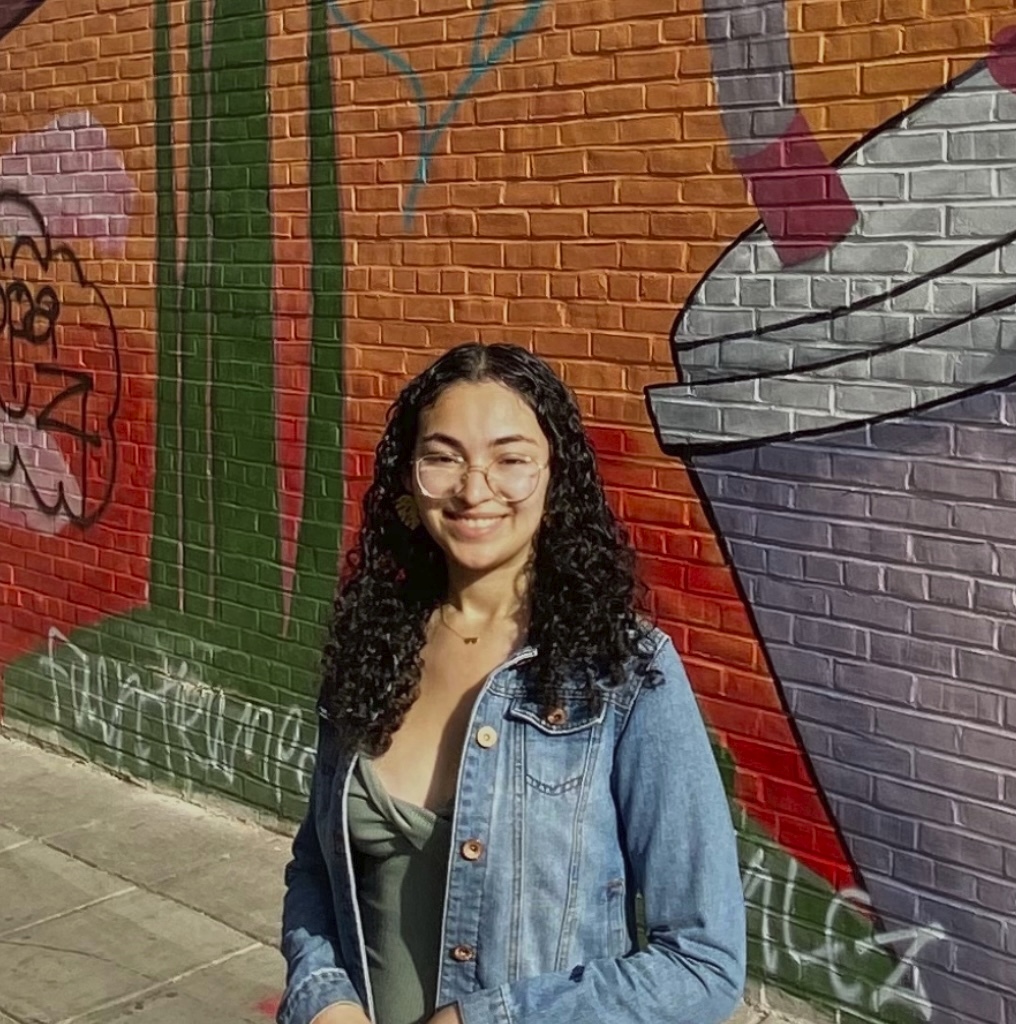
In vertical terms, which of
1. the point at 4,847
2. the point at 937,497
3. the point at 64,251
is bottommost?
the point at 4,847

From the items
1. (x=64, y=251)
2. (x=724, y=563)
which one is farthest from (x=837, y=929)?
(x=64, y=251)

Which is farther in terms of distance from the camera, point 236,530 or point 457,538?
point 236,530

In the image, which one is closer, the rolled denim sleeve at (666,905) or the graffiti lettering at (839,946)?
the rolled denim sleeve at (666,905)

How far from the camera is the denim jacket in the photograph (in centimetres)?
185

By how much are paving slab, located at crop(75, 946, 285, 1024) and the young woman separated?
2.20 meters

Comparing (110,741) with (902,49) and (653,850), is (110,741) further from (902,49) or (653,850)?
(653,850)

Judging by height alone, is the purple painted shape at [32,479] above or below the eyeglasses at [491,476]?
below

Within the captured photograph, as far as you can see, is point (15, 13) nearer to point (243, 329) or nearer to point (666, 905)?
point (243, 329)

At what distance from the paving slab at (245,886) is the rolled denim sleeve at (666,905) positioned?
294 cm

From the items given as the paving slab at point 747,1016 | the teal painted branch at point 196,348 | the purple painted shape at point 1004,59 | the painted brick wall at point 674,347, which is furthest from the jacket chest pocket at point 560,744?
the teal painted branch at point 196,348

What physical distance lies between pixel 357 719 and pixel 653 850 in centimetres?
45

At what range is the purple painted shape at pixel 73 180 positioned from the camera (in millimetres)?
5770

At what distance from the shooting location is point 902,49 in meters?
3.49

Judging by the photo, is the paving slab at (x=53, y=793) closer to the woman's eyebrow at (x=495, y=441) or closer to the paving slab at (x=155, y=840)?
the paving slab at (x=155, y=840)
